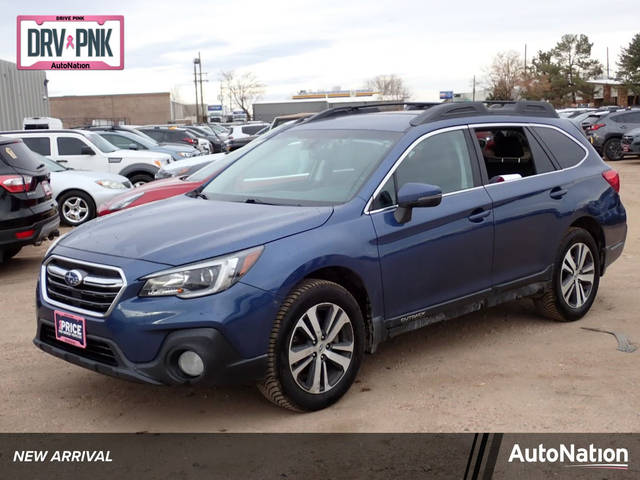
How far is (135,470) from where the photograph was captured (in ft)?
12.9

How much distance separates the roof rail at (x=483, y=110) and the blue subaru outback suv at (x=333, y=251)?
0.02 metres

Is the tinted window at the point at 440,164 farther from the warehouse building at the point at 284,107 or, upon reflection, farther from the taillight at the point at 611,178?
the warehouse building at the point at 284,107

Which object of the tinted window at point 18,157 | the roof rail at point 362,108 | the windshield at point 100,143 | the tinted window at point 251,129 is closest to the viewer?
the roof rail at point 362,108

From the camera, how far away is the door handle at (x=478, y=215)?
17.9 ft

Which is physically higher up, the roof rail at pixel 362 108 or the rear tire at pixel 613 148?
the roof rail at pixel 362 108

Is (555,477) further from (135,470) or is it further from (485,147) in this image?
(485,147)

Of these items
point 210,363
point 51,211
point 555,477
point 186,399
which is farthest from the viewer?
point 51,211

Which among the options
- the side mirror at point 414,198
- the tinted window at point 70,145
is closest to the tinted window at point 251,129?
the tinted window at point 70,145

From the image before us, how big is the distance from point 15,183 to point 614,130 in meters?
21.8

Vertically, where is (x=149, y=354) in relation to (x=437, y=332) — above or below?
above

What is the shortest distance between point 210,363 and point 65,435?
0.96 metres

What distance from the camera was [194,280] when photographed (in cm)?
420

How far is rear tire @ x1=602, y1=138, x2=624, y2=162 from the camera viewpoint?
26.1 metres

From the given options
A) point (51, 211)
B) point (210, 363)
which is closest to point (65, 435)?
point (210, 363)
